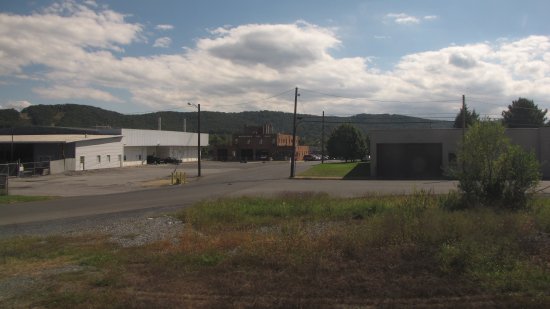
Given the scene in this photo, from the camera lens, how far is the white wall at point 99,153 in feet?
204

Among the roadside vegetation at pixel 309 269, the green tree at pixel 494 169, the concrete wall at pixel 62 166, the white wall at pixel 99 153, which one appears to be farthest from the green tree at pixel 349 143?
the roadside vegetation at pixel 309 269

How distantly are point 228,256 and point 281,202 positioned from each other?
1035 centimetres

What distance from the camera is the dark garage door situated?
48.1 metres

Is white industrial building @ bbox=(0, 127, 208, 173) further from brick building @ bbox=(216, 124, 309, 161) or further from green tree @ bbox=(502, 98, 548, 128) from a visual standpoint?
green tree @ bbox=(502, 98, 548, 128)

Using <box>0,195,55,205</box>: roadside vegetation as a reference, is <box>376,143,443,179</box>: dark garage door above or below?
above

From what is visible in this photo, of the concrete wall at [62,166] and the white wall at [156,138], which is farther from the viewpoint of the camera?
the white wall at [156,138]

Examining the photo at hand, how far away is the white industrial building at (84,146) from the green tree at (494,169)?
170ft

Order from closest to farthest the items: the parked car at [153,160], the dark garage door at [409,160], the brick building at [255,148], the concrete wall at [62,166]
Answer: the dark garage door at [409,160]
the concrete wall at [62,166]
the parked car at [153,160]
the brick building at [255,148]

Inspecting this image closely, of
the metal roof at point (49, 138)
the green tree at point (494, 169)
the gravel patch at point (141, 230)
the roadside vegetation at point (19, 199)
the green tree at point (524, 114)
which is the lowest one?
the roadside vegetation at point (19, 199)

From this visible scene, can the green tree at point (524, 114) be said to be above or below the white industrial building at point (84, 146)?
above

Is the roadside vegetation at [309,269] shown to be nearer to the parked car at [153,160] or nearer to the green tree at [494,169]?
the green tree at [494,169]

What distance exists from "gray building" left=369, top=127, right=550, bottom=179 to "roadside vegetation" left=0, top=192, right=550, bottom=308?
36667 mm

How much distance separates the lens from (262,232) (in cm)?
1266

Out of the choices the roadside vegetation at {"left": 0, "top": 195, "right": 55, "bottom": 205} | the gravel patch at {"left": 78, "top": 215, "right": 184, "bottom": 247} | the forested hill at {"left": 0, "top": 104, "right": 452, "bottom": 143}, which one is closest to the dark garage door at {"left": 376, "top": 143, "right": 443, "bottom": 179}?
the roadside vegetation at {"left": 0, "top": 195, "right": 55, "bottom": 205}
